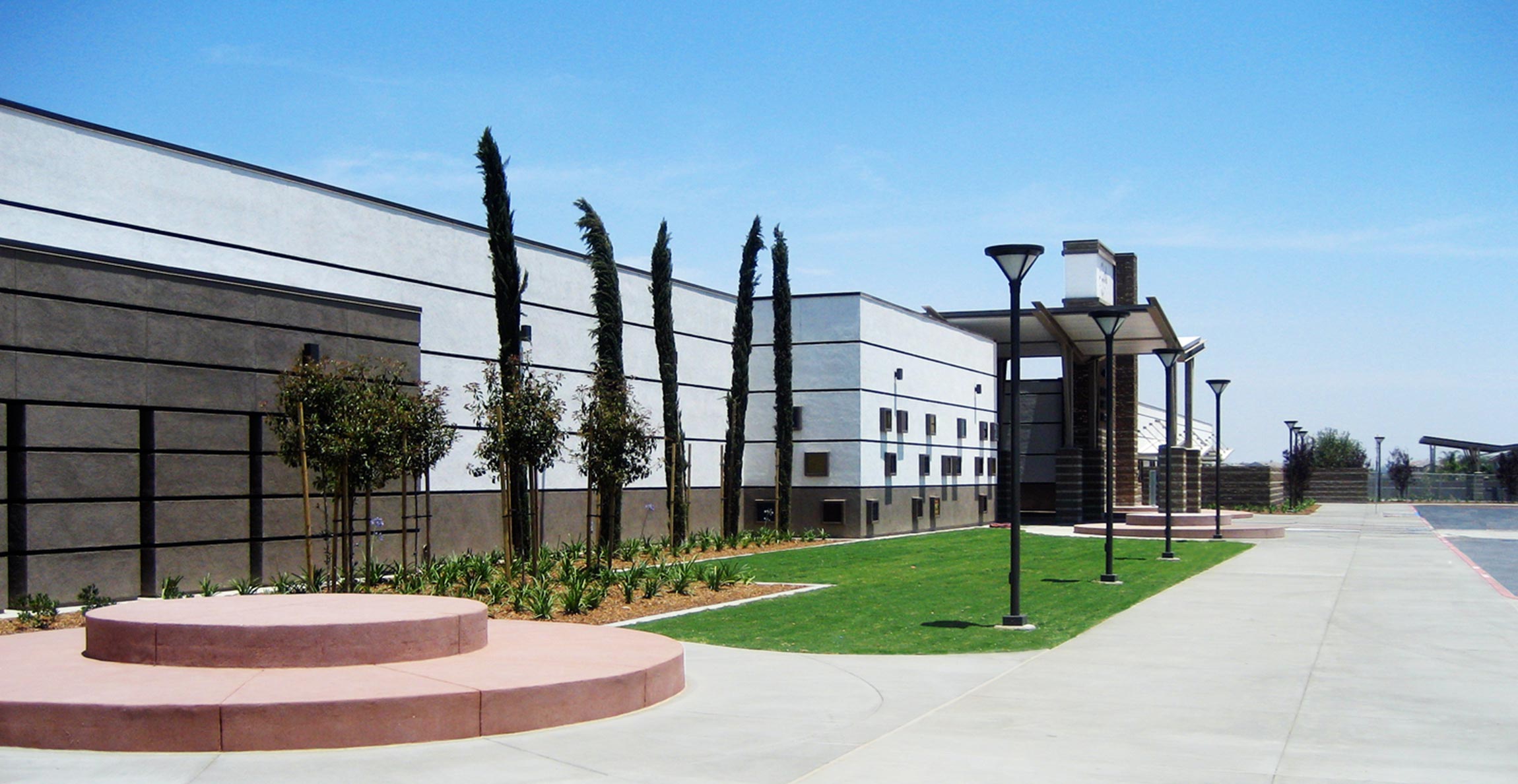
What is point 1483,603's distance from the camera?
19.8m

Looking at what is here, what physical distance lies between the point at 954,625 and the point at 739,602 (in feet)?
12.8

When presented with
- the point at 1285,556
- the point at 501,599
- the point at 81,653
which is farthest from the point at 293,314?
the point at 1285,556

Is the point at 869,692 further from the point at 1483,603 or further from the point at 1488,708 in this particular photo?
the point at 1483,603

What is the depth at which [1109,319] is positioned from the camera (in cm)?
2264

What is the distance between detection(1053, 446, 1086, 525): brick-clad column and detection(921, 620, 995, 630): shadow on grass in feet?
111

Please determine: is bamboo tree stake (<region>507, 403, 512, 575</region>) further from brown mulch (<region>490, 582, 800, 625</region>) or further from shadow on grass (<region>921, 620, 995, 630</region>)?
shadow on grass (<region>921, 620, 995, 630</region>)

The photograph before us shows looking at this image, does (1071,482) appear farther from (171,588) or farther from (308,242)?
(171,588)

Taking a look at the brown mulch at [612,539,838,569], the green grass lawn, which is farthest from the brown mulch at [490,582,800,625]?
the brown mulch at [612,539,838,569]

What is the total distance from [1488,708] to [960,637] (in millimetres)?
5577

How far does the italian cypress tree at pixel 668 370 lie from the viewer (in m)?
30.0

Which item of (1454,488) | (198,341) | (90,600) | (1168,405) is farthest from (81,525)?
(1454,488)

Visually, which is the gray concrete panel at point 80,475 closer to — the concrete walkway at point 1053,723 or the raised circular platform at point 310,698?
the raised circular platform at point 310,698

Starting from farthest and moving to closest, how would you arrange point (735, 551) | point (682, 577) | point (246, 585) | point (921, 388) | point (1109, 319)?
point (921, 388), point (735, 551), point (1109, 319), point (682, 577), point (246, 585)

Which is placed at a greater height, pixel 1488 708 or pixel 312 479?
pixel 312 479
